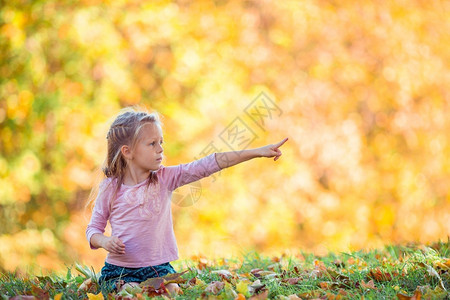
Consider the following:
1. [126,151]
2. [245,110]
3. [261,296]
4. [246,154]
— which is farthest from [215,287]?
[245,110]

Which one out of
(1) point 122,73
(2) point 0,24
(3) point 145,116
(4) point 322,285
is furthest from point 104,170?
(2) point 0,24

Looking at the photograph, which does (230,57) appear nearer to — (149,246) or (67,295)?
(149,246)

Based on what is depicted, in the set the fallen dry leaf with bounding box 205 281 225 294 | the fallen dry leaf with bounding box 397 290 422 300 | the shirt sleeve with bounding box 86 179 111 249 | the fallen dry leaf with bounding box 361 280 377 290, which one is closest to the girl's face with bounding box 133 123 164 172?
the shirt sleeve with bounding box 86 179 111 249

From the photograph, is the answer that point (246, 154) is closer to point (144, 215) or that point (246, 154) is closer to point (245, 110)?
point (144, 215)

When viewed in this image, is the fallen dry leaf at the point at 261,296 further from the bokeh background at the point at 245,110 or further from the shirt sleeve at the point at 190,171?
the bokeh background at the point at 245,110

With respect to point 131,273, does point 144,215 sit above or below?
above

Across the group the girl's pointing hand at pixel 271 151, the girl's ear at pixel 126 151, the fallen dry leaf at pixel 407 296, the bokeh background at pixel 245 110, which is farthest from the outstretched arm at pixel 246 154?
the bokeh background at pixel 245 110

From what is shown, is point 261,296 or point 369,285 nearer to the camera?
point 261,296

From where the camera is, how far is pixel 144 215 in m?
2.21

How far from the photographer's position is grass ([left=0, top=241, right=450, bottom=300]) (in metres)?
1.75

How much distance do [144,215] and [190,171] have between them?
244 mm

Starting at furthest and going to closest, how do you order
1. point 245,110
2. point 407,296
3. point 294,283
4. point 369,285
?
point 245,110 < point 294,283 < point 369,285 < point 407,296

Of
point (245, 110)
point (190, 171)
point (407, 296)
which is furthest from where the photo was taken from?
point (245, 110)

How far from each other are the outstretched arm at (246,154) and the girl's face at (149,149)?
24 cm
